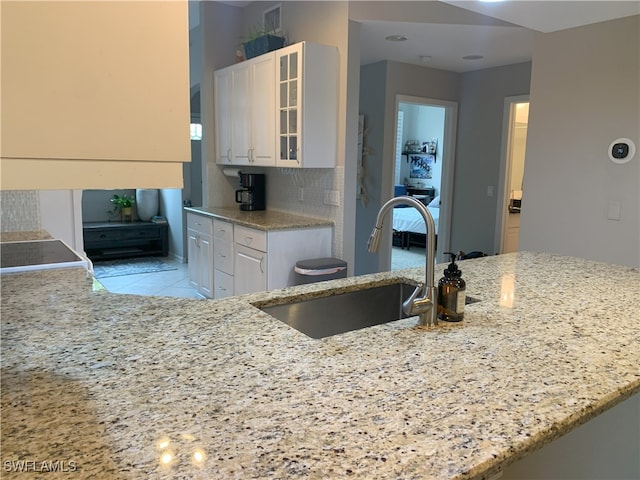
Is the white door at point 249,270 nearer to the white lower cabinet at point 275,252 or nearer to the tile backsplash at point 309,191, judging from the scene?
the white lower cabinet at point 275,252

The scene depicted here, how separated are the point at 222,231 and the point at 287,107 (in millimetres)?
1245

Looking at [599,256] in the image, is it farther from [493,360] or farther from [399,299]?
[493,360]

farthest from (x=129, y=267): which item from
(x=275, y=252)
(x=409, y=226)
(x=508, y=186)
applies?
(x=508, y=186)

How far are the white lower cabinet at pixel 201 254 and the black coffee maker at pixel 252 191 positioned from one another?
0.44 metres

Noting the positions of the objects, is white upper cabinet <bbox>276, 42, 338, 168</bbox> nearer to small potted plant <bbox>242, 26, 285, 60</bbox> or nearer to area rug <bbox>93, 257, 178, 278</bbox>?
small potted plant <bbox>242, 26, 285, 60</bbox>

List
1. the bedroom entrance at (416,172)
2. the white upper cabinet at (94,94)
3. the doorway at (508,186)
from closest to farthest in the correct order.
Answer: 1. the white upper cabinet at (94,94)
2. the doorway at (508,186)
3. the bedroom entrance at (416,172)

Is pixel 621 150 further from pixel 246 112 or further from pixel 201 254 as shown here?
pixel 201 254

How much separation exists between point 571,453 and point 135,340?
1.31 m

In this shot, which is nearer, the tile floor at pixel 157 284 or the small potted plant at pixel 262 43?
the small potted plant at pixel 262 43

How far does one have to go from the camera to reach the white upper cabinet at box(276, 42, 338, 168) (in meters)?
3.58

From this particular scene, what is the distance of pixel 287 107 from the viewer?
3.79 meters

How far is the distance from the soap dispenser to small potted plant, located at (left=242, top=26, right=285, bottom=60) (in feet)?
10.6

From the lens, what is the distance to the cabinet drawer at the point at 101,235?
6.52 m

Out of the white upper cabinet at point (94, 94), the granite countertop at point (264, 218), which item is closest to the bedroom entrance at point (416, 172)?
the granite countertop at point (264, 218)
